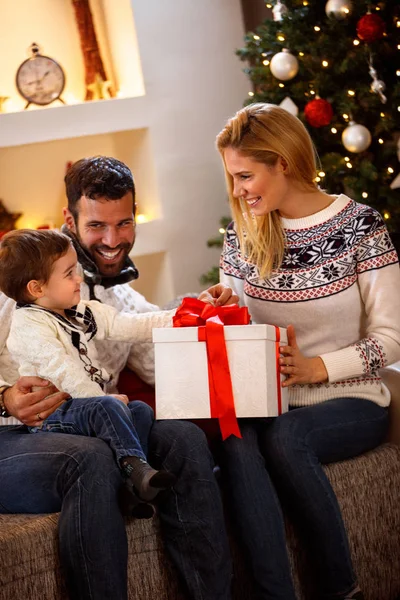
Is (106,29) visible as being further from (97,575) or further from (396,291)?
(97,575)

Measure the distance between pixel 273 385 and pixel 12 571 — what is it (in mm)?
729

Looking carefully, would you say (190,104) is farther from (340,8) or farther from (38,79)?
(340,8)

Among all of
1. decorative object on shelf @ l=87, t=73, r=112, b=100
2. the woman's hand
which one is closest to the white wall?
decorative object on shelf @ l=87, t=73, r=112, b=100

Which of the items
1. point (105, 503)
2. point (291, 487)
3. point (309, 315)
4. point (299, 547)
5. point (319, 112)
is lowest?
point (299, 547)

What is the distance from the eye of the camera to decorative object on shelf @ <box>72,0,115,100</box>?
443cm

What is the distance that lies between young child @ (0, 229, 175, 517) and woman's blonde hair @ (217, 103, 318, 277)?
49cm

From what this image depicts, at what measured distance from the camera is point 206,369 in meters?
2.08

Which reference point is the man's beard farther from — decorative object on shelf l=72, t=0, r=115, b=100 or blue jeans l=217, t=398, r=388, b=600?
decorative object on shelf l=72, t=0, r=115, b=100

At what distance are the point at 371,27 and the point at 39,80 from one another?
1.72 m

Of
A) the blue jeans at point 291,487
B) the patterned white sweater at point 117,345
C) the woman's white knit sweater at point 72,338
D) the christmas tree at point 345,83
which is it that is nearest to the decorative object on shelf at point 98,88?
the christmas tree at point 345,83

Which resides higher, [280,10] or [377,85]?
[280,10]

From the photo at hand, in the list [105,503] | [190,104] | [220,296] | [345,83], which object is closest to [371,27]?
[345,83]

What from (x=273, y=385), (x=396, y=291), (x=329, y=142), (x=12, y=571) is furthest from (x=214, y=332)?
(x=329, y=142)

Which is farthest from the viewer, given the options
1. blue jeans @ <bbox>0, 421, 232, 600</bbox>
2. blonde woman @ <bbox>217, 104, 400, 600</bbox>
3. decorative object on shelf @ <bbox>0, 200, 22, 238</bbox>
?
decorative object on shelf @ <bbox>0, 200, 22, 238</bbox>
